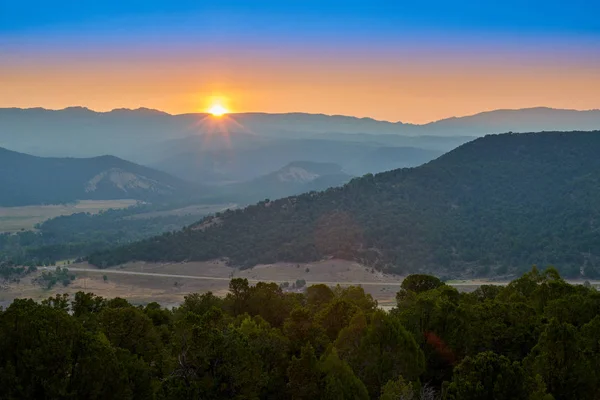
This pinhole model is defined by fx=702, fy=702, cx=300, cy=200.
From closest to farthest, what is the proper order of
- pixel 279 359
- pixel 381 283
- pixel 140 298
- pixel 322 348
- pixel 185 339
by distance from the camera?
pixel 185 339 < pixel 279 359 < pixel 322 348 < pixel 140 298 < pixel 381 283

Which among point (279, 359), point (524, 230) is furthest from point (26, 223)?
point (279, 359)

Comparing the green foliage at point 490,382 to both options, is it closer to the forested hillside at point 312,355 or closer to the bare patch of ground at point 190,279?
the forested hillside at point 312,355

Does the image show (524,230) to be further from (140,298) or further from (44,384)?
(44,384)

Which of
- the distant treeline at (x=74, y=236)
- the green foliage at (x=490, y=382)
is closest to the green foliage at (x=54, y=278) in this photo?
the distant treeline at (x=74, y=236)

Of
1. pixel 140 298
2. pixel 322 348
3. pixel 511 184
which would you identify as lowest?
pixel 140 298

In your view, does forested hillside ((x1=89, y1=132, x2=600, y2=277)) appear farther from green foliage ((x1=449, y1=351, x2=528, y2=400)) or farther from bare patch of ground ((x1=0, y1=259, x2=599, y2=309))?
green foliage ((x1=449, y1=351, x2=528, y2=400))

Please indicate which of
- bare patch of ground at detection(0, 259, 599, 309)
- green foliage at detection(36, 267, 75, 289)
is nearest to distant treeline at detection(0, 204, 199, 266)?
green foliage at detection(36, 267, 75, 289)
